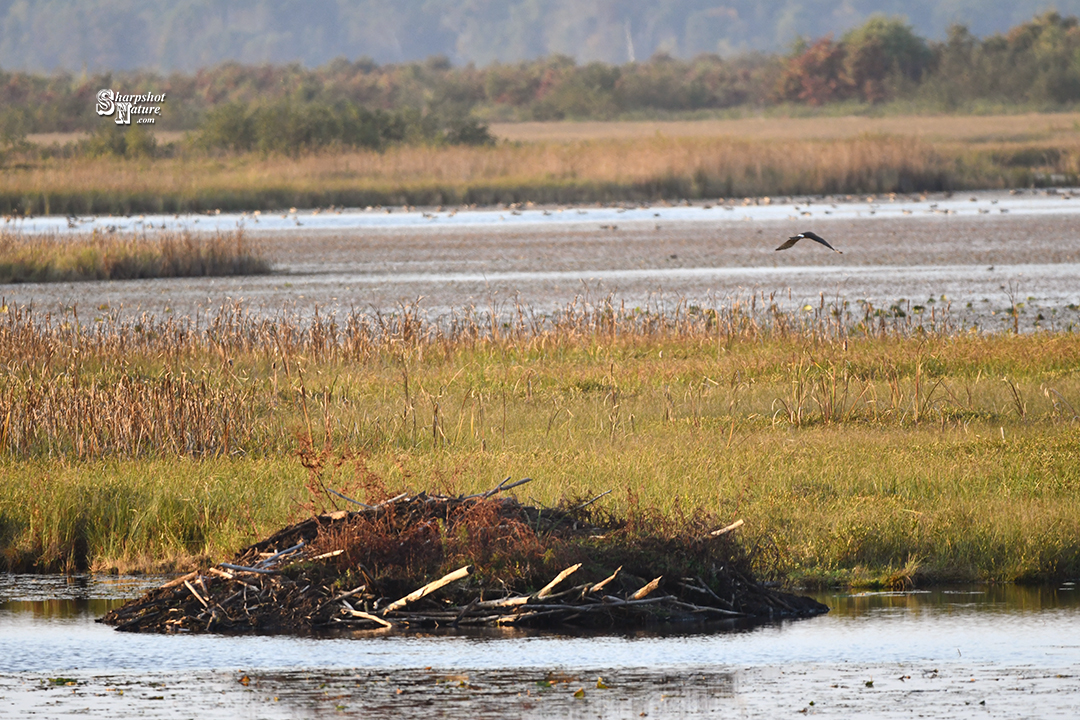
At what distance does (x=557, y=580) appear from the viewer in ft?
33.4

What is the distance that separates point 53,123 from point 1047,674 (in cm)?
8073

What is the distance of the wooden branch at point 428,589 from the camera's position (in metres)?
10.1

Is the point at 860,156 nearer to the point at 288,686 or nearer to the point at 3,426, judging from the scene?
the point at 3,426

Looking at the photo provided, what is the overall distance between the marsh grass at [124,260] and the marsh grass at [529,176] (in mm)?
17190

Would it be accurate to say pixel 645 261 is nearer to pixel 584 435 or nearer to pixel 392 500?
pixel 584 435

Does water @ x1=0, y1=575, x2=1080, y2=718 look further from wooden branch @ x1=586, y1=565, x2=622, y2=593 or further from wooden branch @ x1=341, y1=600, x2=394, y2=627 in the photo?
wooden branch @ x1=586, y1=565, x2=622, y2=593

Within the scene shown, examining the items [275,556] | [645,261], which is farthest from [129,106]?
→ [275,556]

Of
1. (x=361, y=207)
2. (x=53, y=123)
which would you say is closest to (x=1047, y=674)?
(x=361, y=207)

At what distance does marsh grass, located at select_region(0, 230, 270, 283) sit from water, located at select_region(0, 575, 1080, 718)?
81.8 feet

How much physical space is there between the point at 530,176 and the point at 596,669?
49.7 meters

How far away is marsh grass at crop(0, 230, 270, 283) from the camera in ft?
115

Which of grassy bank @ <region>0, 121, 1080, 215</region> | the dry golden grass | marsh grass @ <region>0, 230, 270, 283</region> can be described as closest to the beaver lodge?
marsh grass @ <region>0, 230, 270, 283</region>

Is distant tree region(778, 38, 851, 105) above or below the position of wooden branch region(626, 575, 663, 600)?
above

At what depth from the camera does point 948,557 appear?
11.9 metres
